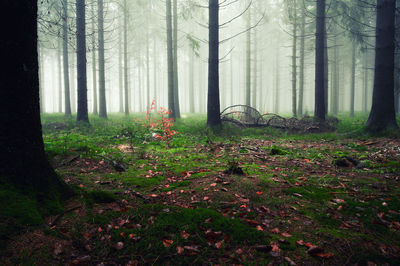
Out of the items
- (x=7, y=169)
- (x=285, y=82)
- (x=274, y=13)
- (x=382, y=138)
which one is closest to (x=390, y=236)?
(x=7, y=169)

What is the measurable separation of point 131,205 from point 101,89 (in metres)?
16.2

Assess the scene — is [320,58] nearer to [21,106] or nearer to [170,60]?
[170,60]

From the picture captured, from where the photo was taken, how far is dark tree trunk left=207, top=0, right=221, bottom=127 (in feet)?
33.8

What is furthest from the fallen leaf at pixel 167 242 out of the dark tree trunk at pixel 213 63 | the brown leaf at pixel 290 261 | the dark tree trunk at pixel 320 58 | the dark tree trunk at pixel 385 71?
the dark tree trunk at pixel 320 58

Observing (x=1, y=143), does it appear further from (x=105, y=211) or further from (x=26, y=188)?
(x=105, y=211)

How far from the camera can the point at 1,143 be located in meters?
2.69

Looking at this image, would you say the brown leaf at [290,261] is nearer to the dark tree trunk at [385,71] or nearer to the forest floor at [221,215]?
the forest floor at [221,215]

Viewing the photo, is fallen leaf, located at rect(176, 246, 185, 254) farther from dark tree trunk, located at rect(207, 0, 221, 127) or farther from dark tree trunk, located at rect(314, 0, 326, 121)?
dark tree trunk, located at rect(314, 0, 326, 121)

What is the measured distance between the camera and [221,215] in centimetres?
294

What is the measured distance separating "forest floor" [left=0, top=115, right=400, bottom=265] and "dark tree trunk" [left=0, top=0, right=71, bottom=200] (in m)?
0.64

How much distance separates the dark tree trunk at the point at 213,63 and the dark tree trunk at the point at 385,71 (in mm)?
6283

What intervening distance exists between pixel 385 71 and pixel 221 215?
956cm

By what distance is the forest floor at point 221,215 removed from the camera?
2.28 metres

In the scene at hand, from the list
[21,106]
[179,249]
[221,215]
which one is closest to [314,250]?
[221,215]
